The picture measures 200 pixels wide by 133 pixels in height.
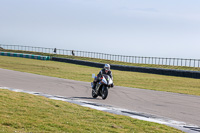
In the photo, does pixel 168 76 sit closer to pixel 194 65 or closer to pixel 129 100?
pixel 194 65

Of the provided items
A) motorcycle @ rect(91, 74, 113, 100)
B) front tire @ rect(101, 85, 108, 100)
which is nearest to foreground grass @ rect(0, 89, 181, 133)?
motorcycle @ rect(91, 74, 113, 100)

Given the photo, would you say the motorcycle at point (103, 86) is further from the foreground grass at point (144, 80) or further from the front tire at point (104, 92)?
the foreground grass at point (144, 80)

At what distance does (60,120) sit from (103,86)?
627 centimetres

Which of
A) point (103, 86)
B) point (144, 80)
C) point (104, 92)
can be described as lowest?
point (144, 80)

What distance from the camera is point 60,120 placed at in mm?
8312

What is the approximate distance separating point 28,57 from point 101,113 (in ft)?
162

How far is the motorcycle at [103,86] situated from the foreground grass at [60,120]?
3.73m

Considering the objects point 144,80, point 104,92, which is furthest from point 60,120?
point 144,80

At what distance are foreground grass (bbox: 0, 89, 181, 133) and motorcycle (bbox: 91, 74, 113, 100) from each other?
12.2ft

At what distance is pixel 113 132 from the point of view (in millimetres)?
7516

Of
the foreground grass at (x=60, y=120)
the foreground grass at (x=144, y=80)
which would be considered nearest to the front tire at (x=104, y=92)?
the foreground grass at (x=60, y=120)

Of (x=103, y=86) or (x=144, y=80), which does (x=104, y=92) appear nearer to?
(x=103, y=86)

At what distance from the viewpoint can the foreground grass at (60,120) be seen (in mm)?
7438

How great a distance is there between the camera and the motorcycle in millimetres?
13942
